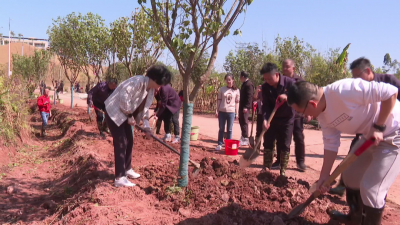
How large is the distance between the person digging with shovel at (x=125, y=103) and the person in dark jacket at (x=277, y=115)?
4.69ft

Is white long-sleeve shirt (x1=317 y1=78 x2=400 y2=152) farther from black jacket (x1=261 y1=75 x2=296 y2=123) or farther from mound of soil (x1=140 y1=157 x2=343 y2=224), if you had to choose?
black jacket (x1=261 y1=75 x2=296 y2=123)

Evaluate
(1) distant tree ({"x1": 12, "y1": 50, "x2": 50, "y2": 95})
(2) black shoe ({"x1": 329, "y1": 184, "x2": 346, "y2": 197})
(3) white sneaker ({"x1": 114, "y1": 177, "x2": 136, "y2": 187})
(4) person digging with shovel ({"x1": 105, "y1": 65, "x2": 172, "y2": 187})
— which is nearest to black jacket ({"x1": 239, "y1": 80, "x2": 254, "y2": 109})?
(4) person digging with shovel ({"x1": 105, "y1": 65, "x2": 172, "y2": 187})

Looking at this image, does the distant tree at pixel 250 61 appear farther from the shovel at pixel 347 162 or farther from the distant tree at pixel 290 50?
the shovel at pixel 347 162

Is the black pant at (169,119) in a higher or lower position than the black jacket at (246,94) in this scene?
lower

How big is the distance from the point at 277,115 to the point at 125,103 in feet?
7.01

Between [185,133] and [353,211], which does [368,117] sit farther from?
[185,133]

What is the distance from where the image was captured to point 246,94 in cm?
653

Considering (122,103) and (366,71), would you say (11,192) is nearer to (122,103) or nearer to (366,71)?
(122,103)

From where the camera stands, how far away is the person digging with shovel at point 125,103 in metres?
3.86

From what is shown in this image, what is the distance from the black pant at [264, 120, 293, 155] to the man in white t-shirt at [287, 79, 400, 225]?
1.89 metres

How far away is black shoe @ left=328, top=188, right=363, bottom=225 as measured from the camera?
2.94m

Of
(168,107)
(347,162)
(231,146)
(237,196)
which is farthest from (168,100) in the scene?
(347,162)

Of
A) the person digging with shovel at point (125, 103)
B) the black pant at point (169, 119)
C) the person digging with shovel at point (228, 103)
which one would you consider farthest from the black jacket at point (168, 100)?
the person digging with shovel at point (125, 103)

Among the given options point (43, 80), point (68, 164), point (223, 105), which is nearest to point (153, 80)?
point (223, 105)
